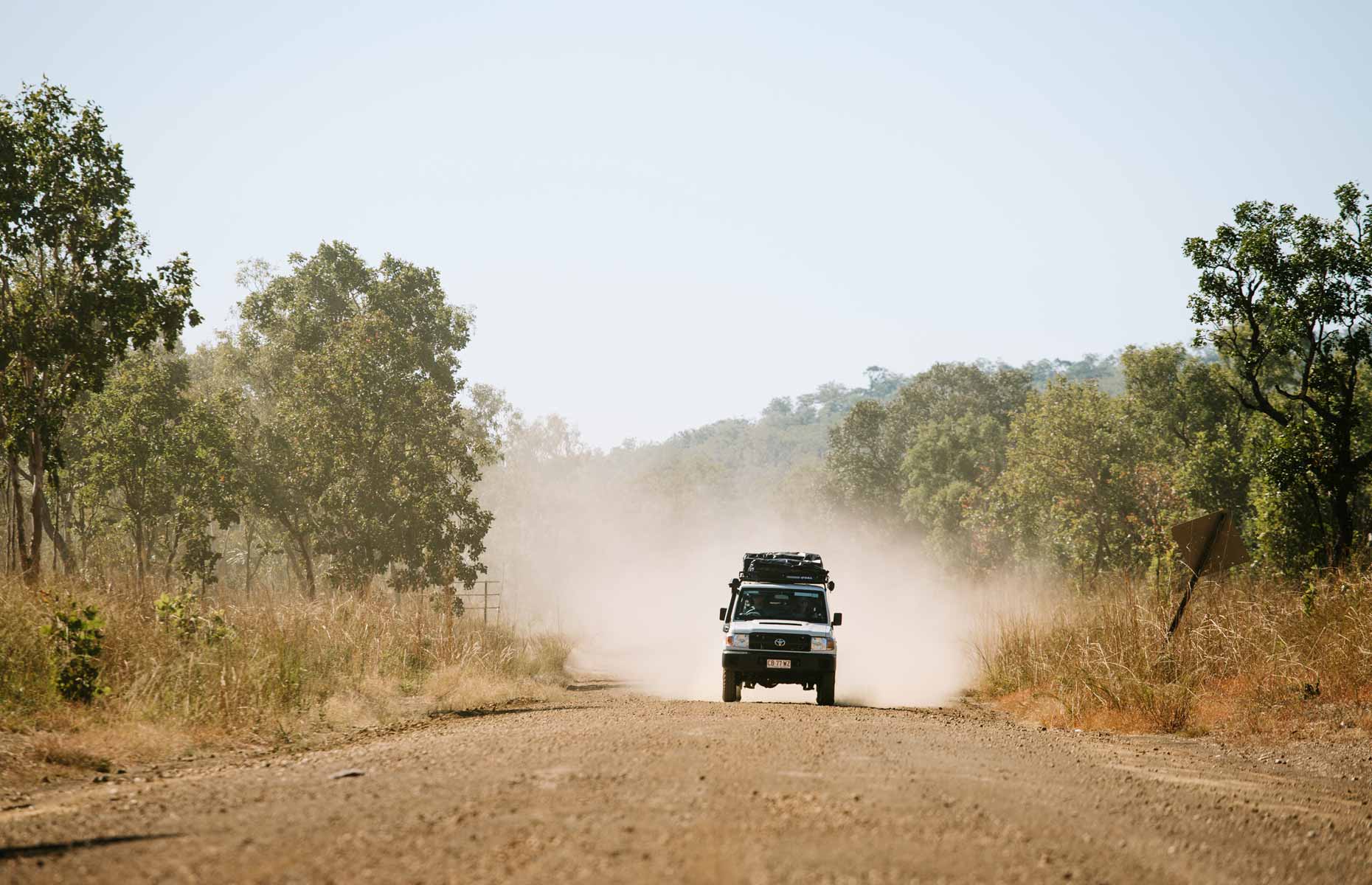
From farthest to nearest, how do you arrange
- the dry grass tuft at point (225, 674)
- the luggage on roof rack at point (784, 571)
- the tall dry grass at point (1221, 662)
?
the luggage on roof rack at point (784, 571)
the tall dry grass at point (1221, 662)
the dry grass tuft at point (225, 674)

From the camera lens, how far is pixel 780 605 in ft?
61.9

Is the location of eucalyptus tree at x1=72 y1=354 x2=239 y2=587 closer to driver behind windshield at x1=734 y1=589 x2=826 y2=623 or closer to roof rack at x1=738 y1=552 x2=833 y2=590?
roof rack at x1=738 y1=552 x2=833 y2=590

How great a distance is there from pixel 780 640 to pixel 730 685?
1115 millimetres

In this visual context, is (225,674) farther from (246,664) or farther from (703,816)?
(703,816)

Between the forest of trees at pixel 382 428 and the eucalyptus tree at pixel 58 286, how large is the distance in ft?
0.16

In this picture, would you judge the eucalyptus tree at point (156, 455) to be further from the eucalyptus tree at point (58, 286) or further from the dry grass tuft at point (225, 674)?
the dry grass tuft at point (225, 674)

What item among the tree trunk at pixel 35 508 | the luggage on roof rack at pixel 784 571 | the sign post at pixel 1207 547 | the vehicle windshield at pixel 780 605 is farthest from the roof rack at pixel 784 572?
the tree trunk at pixel 35 508

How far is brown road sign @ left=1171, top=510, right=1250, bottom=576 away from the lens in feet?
48.7

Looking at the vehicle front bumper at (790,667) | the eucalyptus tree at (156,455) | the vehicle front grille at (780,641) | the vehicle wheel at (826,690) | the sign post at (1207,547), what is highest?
the eucalyptus tree at (156,455)

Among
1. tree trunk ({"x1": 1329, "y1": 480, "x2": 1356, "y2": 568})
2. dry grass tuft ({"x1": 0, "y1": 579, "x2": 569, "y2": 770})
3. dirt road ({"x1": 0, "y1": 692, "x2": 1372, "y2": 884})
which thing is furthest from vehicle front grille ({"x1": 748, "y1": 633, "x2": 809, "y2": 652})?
tree trunk ({"x1": 1329, "y1": 480, "x2": 1356, "y2": 568})

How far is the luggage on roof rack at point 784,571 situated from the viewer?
20.2 meters

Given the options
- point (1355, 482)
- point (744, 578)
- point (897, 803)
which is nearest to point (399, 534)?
point (744, 578)

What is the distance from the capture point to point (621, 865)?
16.9 ft

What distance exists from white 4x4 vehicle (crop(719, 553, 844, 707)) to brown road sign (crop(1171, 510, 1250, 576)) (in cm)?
488
